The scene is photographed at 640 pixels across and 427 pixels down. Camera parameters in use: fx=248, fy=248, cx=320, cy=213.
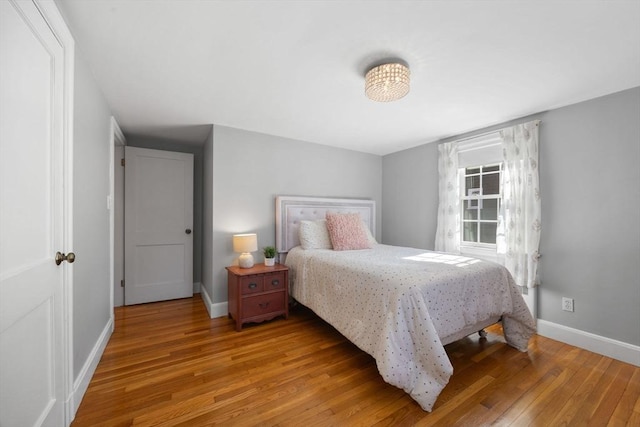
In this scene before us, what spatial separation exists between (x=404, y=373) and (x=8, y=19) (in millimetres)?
2428

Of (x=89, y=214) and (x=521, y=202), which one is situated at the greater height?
(x=521, y=202)

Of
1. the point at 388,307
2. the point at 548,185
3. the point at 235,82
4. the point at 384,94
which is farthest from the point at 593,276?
the point at 235,82

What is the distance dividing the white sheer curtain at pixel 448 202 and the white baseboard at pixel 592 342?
1.09 metres

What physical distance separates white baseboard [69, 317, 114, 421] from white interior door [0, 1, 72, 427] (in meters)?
0.16

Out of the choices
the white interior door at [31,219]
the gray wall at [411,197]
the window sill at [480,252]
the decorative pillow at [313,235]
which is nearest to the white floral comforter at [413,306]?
the decorative pillow at [313,235]

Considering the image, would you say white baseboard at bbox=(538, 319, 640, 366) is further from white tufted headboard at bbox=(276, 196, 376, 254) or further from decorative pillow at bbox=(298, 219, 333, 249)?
white tufted headboard at bbox=(276, 196, 376, 254)

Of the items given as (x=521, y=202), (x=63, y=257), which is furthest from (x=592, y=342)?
(x=63, y=257)

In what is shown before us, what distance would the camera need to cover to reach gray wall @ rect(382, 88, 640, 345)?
6.64ft

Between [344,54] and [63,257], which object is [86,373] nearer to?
[63,257]

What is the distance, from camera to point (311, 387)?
5.53 feet

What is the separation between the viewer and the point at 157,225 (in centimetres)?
337

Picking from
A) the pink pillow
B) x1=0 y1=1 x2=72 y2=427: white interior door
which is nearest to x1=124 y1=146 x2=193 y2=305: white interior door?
the pink pillow

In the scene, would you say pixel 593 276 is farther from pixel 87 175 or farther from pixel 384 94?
pixel 87 175

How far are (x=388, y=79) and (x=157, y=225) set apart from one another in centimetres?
333
